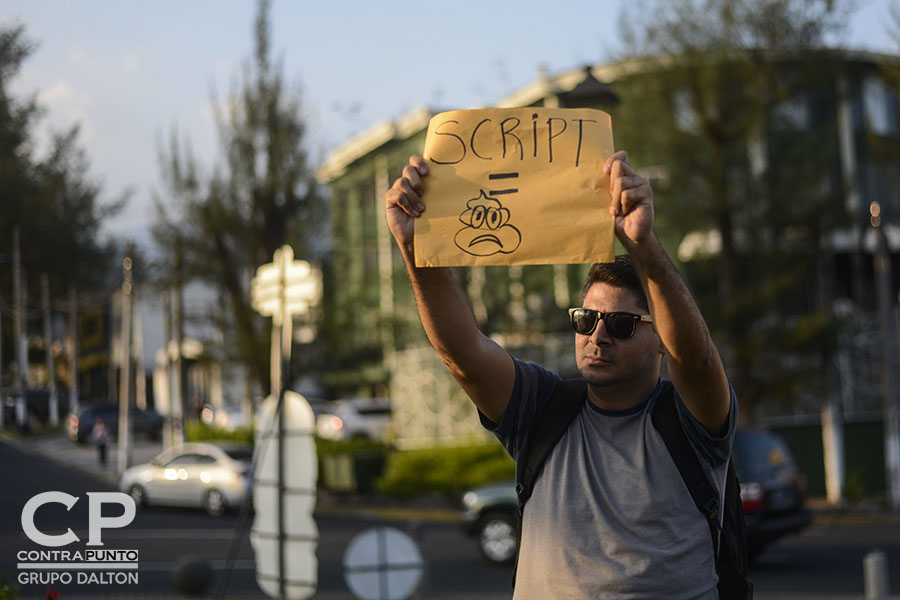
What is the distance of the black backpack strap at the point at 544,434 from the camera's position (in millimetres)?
3238

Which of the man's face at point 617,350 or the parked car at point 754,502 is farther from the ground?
the man's face at point 617,350

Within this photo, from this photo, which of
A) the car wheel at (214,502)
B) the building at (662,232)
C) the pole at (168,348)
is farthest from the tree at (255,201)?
the pole at (168,348)

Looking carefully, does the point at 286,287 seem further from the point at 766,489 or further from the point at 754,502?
the point at 766,489

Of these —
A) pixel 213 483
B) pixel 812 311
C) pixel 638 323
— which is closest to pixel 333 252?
pixel 812 311

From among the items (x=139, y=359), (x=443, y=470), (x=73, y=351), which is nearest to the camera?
(x=73, y=351)

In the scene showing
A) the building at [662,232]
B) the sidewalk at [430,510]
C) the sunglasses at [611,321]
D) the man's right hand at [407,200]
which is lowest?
the sidewalk at [430,510]

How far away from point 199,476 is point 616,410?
42.1 ft

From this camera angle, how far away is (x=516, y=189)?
2.99m

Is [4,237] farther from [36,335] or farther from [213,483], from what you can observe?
[213,483]

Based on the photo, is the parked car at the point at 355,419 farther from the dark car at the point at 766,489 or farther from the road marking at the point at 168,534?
the dark car at the point at 766,489

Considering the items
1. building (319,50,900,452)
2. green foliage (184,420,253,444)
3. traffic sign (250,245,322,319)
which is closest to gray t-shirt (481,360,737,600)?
traffic sign (250,245,322,319)

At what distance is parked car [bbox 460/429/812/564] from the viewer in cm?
1455

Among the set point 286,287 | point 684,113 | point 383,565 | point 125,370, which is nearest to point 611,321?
point 125,370

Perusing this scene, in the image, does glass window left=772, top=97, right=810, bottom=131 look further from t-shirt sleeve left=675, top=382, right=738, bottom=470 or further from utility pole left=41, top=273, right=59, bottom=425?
t-shirt sleeve left=675, top=382, right=738, bottom=470
